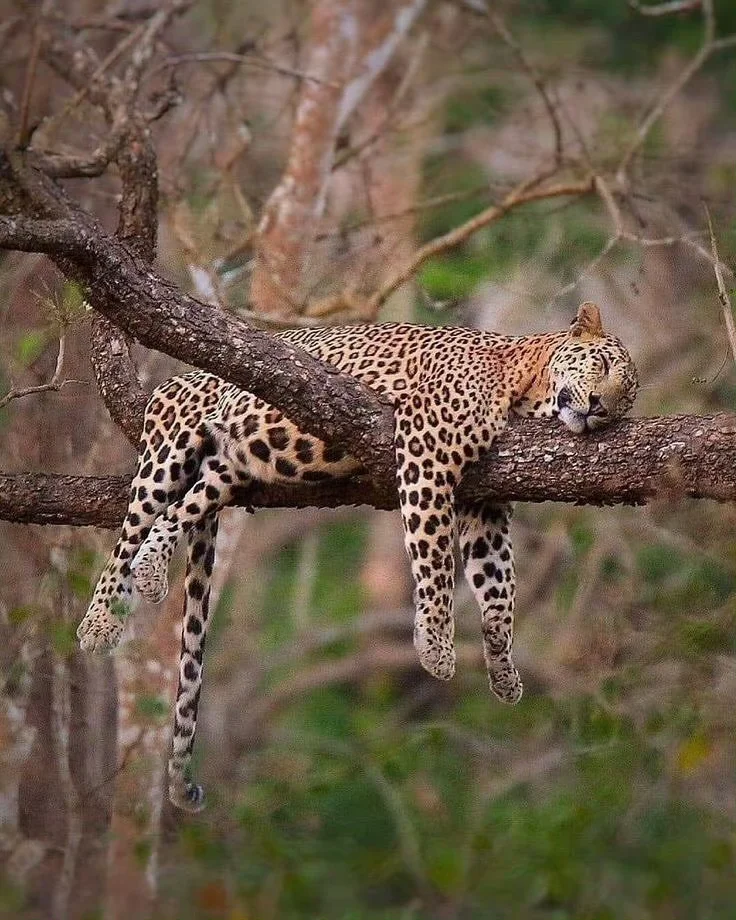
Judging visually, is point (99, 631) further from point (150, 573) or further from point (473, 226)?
point (473, 226)

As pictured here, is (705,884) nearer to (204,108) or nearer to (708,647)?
(708,647)

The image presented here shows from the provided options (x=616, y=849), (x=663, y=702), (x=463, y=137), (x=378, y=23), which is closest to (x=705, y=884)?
(x=616, y=849)

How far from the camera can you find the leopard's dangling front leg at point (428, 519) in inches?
314

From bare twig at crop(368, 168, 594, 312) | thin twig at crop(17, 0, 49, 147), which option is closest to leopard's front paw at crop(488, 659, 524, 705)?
thin twig at crop(17, 0, 49, 147)

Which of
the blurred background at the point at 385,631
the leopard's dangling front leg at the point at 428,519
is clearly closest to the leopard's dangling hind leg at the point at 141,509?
the blurred background at the point at 385,631

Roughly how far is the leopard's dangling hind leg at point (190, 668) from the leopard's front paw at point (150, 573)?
343 mm

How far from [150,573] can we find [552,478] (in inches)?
81.8

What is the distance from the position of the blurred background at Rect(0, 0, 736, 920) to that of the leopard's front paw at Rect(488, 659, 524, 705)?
4.10 feet

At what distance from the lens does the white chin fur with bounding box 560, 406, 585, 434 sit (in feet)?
25.4

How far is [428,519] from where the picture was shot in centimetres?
807

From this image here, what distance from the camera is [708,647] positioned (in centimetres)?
998

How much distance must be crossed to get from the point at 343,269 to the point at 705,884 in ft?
18.9

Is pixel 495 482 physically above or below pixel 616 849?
above

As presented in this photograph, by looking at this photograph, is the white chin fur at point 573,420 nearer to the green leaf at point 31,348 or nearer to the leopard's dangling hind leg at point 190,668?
the leopard's dangling hind leg at point 190,668
